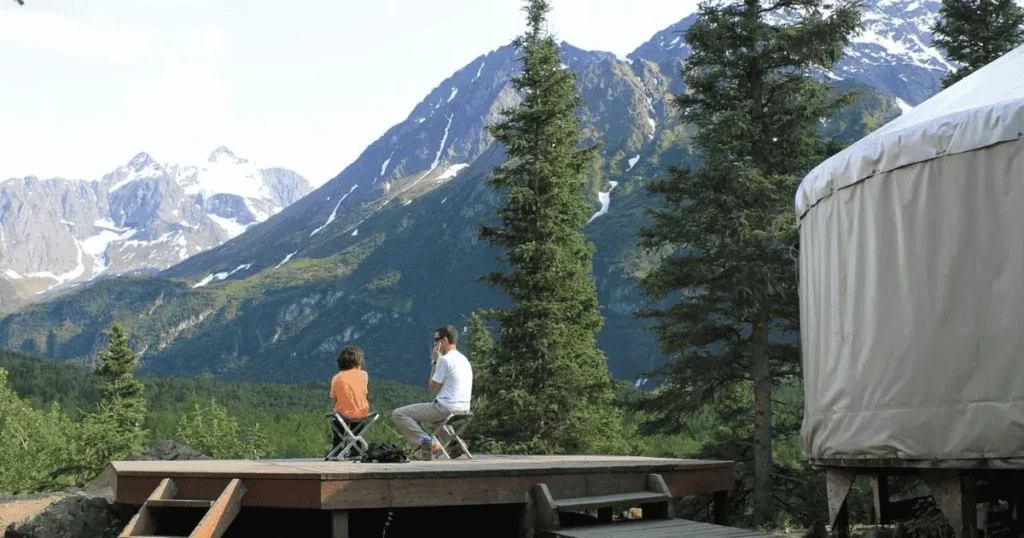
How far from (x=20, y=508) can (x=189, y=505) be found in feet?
22.7

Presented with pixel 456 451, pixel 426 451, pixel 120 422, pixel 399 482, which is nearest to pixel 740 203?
pixel 456 451

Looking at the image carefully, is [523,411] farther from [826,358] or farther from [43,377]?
[43,377]

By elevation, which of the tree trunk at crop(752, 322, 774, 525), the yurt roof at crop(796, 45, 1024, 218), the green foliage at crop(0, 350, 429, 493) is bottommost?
the green foliage at crop(0, 350, 429, 493)

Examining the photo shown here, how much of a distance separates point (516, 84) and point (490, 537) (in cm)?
1140

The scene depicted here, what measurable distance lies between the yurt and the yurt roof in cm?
1

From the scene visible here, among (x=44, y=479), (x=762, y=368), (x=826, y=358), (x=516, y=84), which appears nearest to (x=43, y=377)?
(x=44, y=479)

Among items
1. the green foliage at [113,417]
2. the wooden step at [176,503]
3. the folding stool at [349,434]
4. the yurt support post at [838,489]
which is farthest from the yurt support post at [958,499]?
the green foliage at [113,417]

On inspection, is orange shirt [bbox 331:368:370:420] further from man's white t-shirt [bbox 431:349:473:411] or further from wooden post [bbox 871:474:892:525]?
wooden post [bbox 871:474:892:525]

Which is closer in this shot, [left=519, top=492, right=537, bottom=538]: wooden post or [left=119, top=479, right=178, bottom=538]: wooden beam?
[left=119, top=479, right=178, bottom=538]: wooden beam

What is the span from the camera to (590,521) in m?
8.33

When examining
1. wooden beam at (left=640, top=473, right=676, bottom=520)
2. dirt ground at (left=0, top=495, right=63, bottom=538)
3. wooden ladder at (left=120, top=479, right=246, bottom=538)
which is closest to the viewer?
wooden ladder at (left=120, top=479, right=246, bottom=538)

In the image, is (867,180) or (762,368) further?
(762,368)

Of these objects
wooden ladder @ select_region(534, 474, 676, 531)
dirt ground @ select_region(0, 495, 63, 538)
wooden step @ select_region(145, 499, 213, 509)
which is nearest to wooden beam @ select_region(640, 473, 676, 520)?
wooden ladder @ select_region(534, 474, 676, 531)

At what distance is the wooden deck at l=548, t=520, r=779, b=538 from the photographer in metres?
6.18
